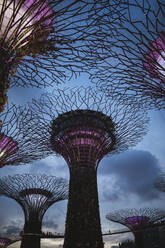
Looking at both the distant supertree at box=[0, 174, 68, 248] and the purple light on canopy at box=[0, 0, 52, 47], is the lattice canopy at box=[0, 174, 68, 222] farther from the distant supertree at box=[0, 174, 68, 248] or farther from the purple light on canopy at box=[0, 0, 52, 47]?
the purple light on canopy at box=[0, 0, 52, 47]

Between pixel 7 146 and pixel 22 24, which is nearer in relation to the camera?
pixel 22 24

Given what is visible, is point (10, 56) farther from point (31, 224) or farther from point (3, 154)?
point (31, 224)

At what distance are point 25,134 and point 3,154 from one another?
1.83 m

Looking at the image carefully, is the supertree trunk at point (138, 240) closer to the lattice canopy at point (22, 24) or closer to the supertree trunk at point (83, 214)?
the supertree trunk at point (83, 214)

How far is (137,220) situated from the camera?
26266 millimetres

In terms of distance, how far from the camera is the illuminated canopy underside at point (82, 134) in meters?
12.6

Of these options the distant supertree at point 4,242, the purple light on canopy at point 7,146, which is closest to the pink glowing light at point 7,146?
the purple light on canopy at point 7,146

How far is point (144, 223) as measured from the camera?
26031 millimetres

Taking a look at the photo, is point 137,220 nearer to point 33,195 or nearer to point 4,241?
point 33,195

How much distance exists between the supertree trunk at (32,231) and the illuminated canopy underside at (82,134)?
34.1 feet

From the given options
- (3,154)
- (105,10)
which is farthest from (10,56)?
(3,154)

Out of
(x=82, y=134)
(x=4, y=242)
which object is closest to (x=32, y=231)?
(x=82, y=134)

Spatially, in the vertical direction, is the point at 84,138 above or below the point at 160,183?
above

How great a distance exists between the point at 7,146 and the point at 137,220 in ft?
69.1
